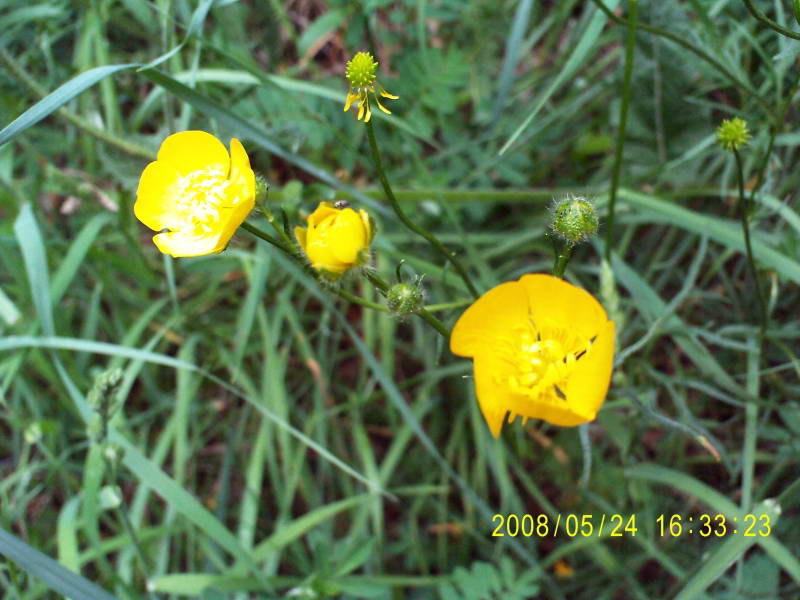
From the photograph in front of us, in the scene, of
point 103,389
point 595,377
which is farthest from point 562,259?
point 103,389

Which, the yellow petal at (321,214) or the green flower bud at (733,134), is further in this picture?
the green flower bud at (733,134)

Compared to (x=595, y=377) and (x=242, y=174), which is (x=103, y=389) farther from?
(x=595, y=377)

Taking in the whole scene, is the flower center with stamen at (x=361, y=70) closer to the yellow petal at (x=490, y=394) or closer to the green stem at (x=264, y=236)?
the green stem at (x=264, y=236)

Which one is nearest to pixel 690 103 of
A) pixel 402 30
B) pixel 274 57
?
pixel 402 30

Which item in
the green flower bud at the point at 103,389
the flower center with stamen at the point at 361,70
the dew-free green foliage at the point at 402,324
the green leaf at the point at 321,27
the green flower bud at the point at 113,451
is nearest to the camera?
the flower center with stamen at the point at 361,70

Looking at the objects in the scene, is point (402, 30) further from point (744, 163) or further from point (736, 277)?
point (736, 277)
